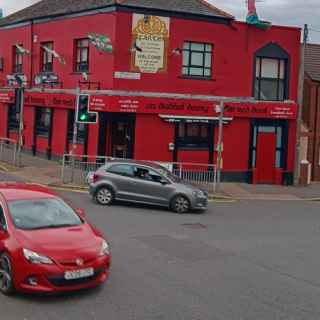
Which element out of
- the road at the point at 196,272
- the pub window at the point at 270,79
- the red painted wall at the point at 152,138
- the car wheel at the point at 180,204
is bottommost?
the road at the point at 196,272

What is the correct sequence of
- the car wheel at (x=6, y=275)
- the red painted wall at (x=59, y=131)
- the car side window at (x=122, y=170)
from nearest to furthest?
the car wheel at (x=6, y=275)
the car side window at (x=122, y=170)
the red painted wall at (x=59, y=131)

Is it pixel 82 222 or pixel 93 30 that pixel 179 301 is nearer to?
pixel 82 222

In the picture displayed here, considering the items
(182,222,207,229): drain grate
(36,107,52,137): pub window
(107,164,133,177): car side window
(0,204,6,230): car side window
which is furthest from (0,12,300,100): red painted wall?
(0,204,6,230): car side window

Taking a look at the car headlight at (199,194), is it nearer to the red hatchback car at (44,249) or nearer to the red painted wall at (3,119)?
the red hatchback car at (44,249)

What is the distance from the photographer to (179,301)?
1006cm

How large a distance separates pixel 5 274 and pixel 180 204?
11.1m

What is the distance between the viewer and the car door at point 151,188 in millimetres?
20672

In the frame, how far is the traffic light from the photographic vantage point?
24.2 m

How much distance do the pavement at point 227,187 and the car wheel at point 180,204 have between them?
13.6 ft

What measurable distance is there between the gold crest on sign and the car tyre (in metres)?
9.82

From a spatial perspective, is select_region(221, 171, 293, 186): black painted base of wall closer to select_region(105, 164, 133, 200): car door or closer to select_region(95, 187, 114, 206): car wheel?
select_region(105, 164, 133, 200): car door

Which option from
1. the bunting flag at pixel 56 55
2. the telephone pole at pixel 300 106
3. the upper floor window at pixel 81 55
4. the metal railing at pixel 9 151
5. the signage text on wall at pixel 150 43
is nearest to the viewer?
the signage text on wall at pixel 150 43

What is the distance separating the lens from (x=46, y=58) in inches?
1328

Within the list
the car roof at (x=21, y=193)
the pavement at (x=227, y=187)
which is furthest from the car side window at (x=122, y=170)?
the car roof at (x=21, y=193)
